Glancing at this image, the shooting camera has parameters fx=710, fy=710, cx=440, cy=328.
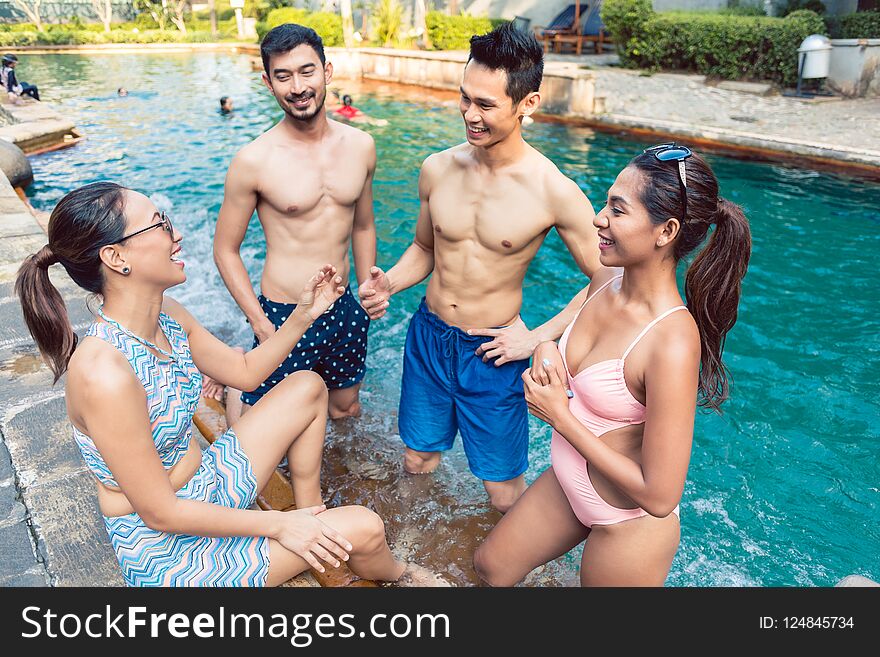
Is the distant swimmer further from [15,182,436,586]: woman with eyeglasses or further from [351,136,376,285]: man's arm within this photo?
[15,182,436,586]: woman with eyeglasses

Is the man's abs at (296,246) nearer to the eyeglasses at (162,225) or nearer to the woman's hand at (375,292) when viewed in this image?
the woman's hand at (375,292)

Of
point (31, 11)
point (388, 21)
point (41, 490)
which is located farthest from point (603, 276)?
point (31, 11)

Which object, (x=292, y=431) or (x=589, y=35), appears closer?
(x=292, y=431)

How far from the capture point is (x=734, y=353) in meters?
6.47

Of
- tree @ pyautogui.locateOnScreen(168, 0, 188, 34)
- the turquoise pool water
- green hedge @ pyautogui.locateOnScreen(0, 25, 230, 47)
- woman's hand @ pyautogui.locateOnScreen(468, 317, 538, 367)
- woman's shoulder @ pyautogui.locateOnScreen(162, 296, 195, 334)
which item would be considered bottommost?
the turquoise pool water

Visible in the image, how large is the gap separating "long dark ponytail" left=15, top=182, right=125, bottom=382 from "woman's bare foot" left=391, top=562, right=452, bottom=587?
5.60ft

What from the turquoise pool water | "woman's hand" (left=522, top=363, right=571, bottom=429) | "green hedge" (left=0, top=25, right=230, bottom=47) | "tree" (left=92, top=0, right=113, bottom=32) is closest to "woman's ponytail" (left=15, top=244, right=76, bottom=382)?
"woman's hand" (left=522, top=363, right=571, bottom=429)

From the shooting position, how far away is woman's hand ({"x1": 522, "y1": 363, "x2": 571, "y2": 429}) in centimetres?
240

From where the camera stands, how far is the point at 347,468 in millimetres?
4320

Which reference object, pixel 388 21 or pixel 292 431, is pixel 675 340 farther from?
pixel 388 21

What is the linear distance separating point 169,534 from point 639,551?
5.43 ft

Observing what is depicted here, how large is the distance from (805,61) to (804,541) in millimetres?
13364

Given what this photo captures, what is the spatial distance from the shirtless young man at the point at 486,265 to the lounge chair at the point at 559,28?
20.0m

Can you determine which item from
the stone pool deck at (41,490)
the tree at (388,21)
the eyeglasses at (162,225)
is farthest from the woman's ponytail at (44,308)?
the tree at (388,21)
